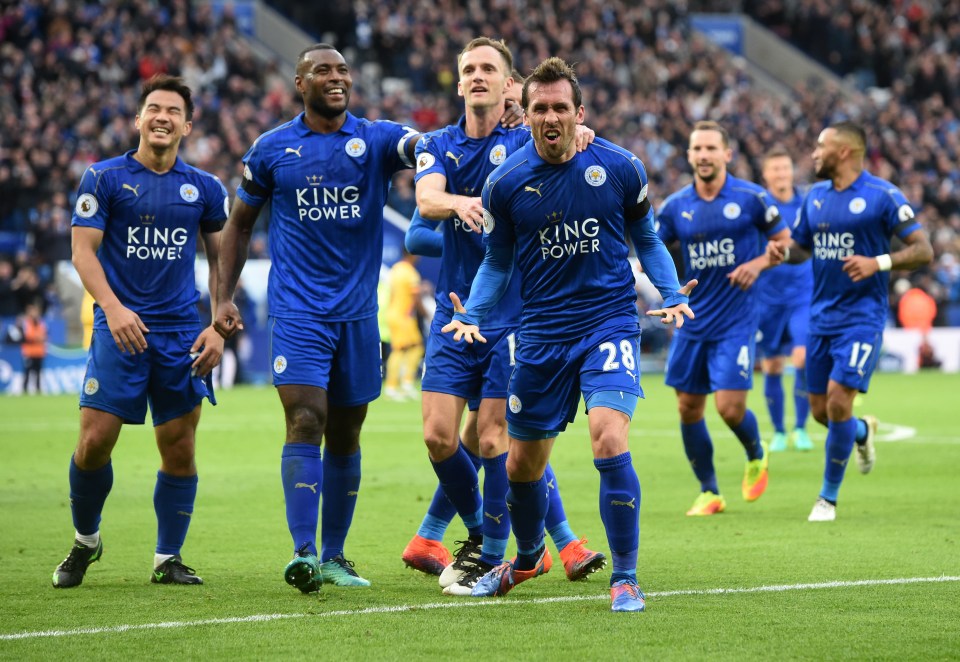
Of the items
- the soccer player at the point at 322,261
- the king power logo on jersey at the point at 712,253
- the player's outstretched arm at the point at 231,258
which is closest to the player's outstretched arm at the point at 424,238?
the soccer player at the point at 322,261

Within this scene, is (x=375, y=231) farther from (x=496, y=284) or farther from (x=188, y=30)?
(x=188, y=30)

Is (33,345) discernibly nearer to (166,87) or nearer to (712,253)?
(712,253)

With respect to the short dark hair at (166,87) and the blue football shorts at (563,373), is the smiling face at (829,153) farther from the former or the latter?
the short dark hair at (166,87)

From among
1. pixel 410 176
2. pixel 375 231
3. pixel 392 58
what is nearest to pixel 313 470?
pixel 375 231

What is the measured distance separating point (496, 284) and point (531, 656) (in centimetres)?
196

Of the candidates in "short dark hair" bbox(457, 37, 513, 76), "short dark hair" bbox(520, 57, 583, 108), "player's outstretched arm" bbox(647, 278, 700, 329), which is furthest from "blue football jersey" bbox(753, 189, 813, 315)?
"short dark hair" bbox(520, 57, 583, 108)

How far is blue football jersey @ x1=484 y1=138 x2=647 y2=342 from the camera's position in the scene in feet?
21.5

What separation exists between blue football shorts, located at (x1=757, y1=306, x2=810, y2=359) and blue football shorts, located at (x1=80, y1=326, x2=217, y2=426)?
29.1 ft

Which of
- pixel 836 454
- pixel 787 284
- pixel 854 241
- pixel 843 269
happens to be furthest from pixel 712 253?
pixel 787 284

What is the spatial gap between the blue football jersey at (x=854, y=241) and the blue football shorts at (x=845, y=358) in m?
0.08

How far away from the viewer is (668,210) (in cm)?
1098

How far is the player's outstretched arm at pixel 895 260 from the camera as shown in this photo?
9.72 metres

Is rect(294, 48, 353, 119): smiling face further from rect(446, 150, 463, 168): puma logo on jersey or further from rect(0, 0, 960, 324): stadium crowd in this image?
rect(0, 0, 960, 324): stadium crowd

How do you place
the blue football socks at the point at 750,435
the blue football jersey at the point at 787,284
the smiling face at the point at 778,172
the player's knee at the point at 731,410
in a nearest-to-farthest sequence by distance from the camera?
the player's knee at the point at 731,410, the blue football socks at the point at 750,435, the smiling face at the point at 778,172, the blue football jersey at the point at 787,284
